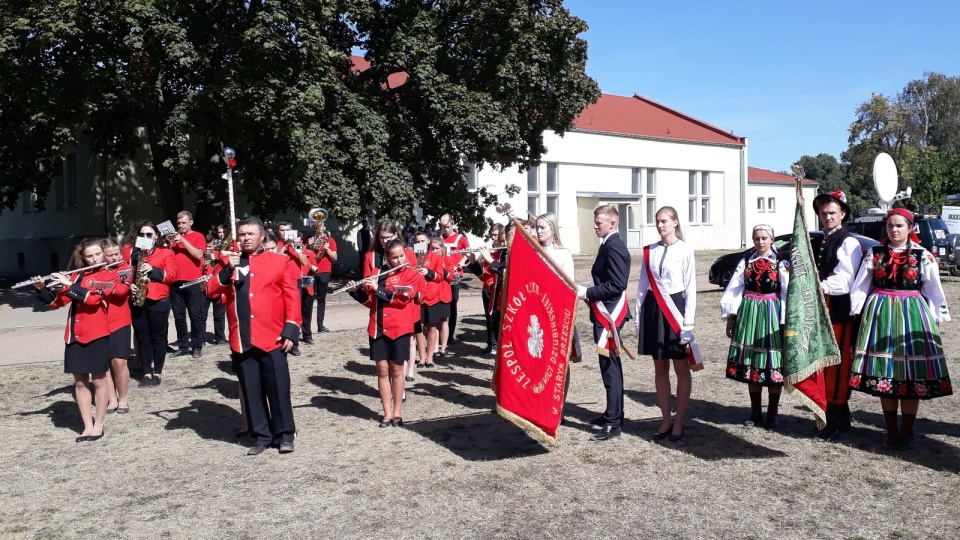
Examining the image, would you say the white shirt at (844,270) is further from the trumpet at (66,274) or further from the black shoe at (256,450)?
the trumpet at (66,274)

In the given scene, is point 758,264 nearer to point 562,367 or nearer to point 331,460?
point 562,367

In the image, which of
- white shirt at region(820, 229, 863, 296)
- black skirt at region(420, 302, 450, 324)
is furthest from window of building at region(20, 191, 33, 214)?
white shirt at region(820, 229, 863, 296)

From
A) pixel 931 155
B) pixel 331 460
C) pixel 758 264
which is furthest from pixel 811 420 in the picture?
pixel 931 155

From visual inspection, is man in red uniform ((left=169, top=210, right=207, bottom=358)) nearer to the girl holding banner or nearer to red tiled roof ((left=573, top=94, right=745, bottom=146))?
the girl holding banner

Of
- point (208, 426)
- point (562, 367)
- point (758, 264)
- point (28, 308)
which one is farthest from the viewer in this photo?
point (28, 308)

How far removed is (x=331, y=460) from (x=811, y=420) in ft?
13.3

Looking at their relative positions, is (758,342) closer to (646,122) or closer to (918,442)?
(918,442)

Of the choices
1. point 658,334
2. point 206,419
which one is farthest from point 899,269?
point 206,419

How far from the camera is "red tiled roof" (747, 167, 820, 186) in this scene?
151ft

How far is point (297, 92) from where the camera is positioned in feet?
56.1

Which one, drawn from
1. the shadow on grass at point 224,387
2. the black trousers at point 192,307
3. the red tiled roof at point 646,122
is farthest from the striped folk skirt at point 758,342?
the red tiled roof at point 646,122

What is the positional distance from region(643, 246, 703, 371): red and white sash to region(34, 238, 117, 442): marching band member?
4418 mm

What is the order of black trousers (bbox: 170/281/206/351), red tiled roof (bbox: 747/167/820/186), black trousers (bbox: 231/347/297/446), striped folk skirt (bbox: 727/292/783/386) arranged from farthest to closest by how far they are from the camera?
red tiled roof (bbox: 747/167/820/186)
black trousers (bbox: 170/281/206/351)
striped folk skirt (bbox: 727/292/783/386)
black trousers (bbox: 231/347/297/446)

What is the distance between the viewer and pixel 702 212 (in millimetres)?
41281
